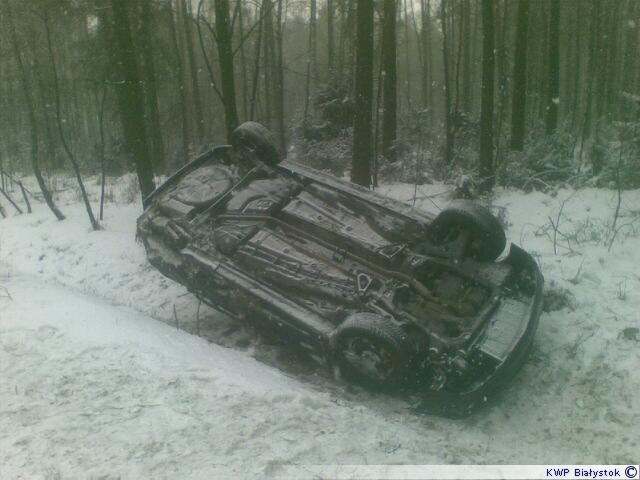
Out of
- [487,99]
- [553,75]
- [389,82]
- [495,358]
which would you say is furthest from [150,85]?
[495,358]

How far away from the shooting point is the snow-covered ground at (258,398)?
3322mm

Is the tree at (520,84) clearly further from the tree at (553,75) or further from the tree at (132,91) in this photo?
the tree at (132,91)

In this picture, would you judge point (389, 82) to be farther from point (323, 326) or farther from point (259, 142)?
point (323, 326)

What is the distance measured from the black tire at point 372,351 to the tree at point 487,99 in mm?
5560

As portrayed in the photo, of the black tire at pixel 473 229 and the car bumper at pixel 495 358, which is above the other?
the black tire at pixel 473 229

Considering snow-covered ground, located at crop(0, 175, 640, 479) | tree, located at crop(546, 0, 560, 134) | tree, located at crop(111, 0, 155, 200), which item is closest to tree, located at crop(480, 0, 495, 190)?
snow-covered ground, located at crop(0, 175, 640, 479)

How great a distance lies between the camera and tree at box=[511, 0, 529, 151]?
1073 centimetres

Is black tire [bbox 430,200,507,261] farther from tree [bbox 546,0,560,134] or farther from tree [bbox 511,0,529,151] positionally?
tree [bbox 546,0,560,134]

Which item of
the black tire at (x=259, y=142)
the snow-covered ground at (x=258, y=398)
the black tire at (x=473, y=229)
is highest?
the black tire at (x=259, y=142)

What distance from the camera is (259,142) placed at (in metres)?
6.83

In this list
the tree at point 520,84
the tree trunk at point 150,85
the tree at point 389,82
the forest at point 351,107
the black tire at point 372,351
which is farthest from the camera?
the tree trunk at point 150,85

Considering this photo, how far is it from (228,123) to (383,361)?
22.3 feet

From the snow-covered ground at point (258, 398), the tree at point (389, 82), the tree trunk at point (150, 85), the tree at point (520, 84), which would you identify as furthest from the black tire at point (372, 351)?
the tree trunk at point (150, 85)

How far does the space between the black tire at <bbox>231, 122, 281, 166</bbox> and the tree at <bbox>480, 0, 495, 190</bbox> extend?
398 cm
